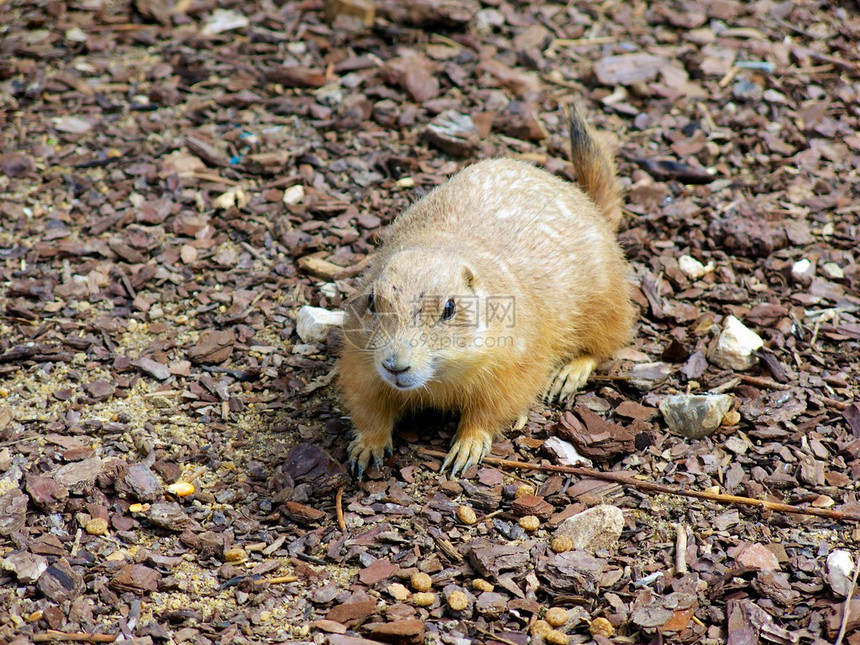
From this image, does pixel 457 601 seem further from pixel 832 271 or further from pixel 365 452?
pixel 832 271

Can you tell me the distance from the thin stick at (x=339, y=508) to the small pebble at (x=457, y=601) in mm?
812

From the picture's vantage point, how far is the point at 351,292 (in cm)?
630

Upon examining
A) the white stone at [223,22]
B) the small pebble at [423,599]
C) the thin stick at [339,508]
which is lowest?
the thin stick at [339,508]

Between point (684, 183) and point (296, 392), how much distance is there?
393cm

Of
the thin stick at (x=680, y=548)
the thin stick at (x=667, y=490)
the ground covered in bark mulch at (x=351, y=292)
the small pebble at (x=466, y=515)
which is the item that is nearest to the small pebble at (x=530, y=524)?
the ground covered in bark mulch at (x=351, y=292)

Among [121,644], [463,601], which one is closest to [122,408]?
[121,644]

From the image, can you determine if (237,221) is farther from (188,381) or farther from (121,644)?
(121,644)

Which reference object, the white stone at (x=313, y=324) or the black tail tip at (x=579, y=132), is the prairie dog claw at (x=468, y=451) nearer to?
the white stone at (x=313, y=324)

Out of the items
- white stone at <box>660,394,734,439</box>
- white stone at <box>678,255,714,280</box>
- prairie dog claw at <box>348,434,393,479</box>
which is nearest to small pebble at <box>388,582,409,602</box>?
prairie dog claw at <box>348,434,393,479</box>

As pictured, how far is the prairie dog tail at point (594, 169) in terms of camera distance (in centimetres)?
633

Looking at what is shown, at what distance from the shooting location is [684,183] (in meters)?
7.36

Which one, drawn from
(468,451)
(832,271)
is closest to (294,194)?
(468,451)

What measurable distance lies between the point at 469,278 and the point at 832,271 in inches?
127

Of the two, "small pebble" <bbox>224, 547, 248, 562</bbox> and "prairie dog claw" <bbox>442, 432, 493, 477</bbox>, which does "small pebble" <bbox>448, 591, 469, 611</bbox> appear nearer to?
"prairie dog claw" <bbox>442, 432, 493, 477</bbox>
